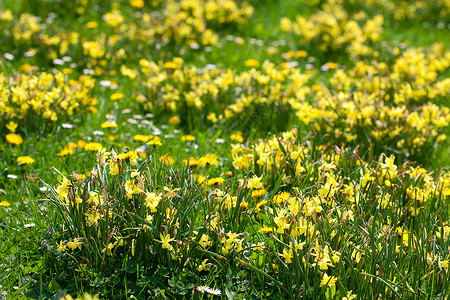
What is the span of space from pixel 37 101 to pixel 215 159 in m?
1.57

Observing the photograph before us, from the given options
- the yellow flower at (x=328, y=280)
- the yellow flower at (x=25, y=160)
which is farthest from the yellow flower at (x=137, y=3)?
the yellow flower at (x=328, y=280)

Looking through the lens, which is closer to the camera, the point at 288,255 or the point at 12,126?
the point at 288,255

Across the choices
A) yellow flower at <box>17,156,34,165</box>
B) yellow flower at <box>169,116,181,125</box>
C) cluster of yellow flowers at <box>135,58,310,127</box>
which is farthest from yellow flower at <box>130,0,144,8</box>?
yellow flower at <box>17,156,34,165</box>

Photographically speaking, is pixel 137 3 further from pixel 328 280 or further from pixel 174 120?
pixel 328 280

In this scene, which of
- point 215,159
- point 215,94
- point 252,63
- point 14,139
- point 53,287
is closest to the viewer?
point 53,287

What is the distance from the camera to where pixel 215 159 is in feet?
10.2

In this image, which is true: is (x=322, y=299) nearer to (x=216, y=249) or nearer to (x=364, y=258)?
(x=364, y=258)

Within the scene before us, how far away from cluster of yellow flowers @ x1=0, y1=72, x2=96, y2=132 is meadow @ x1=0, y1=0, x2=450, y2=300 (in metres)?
0.02

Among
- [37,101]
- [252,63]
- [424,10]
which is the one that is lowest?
[252,63]

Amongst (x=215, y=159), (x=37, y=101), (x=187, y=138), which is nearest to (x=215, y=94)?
(x=187, y=138)

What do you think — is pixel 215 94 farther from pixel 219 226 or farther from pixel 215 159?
pixel 219 226

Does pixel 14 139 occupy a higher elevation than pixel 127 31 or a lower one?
lower

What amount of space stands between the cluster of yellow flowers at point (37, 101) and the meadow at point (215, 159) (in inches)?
0.7

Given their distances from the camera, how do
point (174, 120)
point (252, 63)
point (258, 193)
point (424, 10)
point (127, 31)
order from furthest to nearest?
point (424, 10) → point (127, 31) → point (252, 63) → point (174, 120) → point (258, 193)
